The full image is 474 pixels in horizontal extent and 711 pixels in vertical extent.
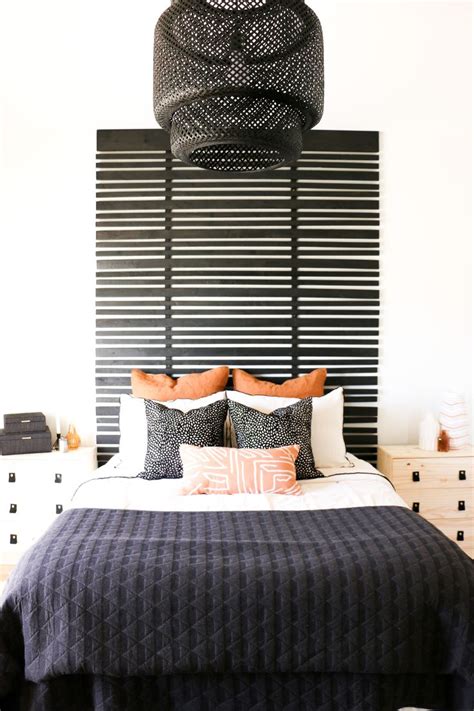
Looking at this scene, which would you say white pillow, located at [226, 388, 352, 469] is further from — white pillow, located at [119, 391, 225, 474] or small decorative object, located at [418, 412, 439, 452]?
small decorative object, located at [418, 412, 439, 452]

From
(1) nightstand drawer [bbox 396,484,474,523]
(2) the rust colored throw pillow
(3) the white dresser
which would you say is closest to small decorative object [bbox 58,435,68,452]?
(3) the white dresser

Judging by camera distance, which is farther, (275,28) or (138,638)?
(138,638)

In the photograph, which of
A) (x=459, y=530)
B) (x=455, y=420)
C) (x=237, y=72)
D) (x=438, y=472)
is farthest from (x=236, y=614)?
(x=455, y=420)

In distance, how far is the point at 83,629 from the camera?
1.79m

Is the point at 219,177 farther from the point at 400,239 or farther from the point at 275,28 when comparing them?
the point at 275,28

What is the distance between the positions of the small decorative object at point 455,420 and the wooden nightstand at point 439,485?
5.7 inches

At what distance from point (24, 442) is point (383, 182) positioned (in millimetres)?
2679

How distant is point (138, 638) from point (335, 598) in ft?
2.05

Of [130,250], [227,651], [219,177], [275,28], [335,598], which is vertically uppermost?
[219,177]

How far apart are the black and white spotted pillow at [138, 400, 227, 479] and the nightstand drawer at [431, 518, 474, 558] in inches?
53.8

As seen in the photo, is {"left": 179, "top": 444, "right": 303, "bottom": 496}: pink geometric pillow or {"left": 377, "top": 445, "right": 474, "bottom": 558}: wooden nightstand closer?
{"left": 179, "top": 444, "right": 303, "bottom": 496}: pink geometric pillow

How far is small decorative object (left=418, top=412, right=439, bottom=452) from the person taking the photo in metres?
3.42

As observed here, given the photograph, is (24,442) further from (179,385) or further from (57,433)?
(179,385)

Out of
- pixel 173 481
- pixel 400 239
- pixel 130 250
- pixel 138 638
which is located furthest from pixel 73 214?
pixel 138 638
